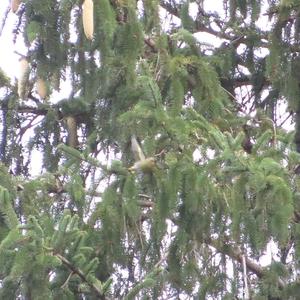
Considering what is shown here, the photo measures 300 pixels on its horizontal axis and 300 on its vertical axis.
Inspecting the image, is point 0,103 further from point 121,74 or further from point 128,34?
point 128,34

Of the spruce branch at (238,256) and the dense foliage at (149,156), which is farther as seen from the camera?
the spruce branch at (238,256)

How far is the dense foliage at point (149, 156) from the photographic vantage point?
3.75 meters

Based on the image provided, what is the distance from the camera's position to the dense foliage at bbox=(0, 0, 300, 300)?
375 cm

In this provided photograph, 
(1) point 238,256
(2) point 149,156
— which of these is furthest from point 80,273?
(1) point 238,256

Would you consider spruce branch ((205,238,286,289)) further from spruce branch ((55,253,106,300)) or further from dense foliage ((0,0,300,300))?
spruce branch ((55,253,106,300))

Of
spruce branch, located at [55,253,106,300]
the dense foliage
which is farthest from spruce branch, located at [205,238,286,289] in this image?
spruce branch, located at [55,253,106,300]

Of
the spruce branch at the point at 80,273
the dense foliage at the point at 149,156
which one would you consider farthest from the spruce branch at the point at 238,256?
the spruce branch at the point at 80,273

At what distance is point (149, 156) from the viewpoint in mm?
3984

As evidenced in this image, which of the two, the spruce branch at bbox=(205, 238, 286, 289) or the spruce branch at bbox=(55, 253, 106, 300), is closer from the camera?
the spruce branch at bbox=(55, 253, 106, 300)

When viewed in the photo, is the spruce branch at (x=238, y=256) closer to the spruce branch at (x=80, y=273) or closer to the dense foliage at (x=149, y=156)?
the dense foliage at (x=149, y=156)

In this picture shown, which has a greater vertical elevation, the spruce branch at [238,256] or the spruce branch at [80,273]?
the spruce branch at [238,256]

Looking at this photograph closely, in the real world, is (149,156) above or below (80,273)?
above

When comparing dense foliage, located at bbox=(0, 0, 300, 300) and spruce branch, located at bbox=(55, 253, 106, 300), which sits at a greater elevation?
dense foliage, located at bbox=(0, 0, 300, 300)

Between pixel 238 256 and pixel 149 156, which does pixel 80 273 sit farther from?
pixel 238 256
